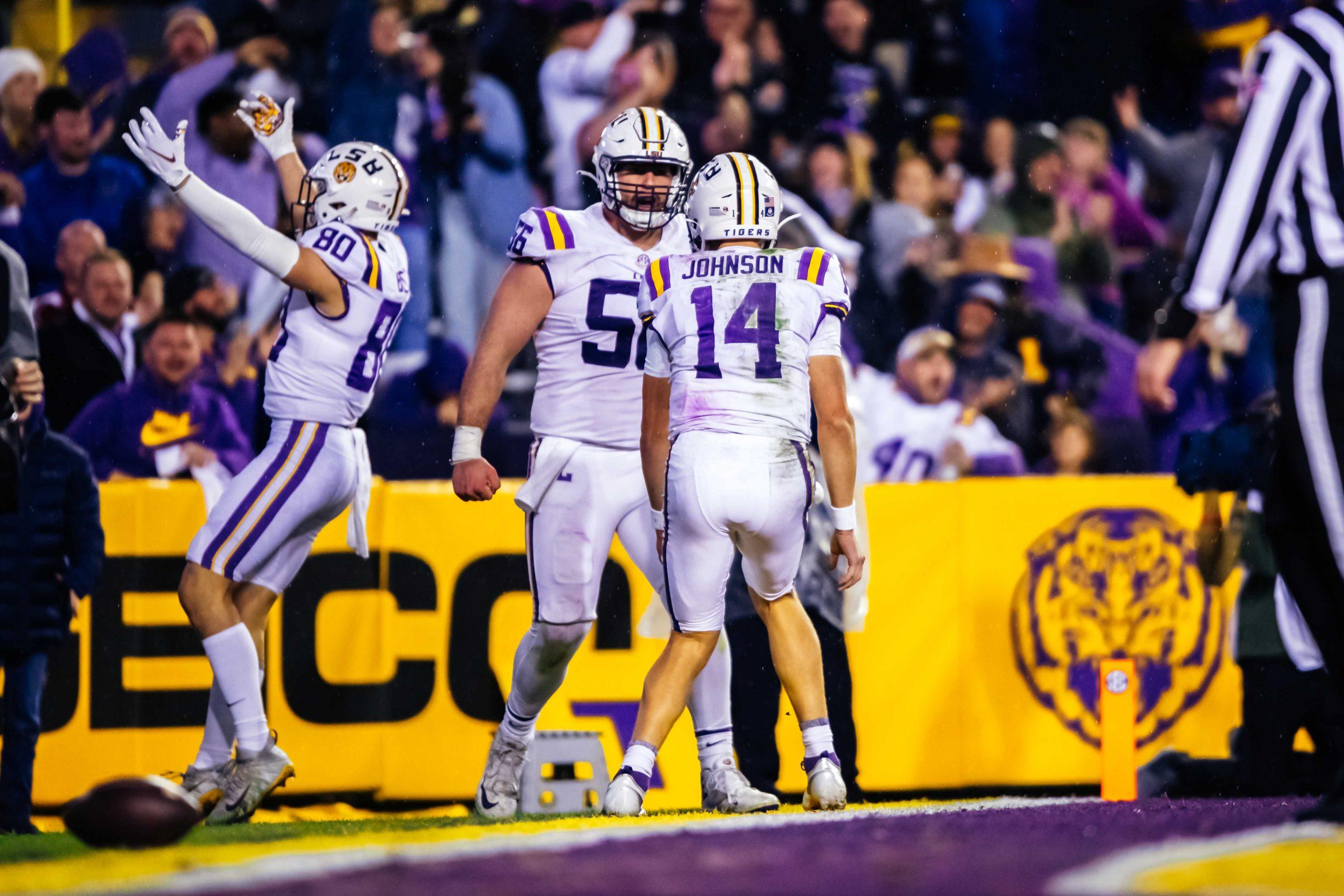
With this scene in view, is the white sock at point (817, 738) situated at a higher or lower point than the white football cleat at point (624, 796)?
higher

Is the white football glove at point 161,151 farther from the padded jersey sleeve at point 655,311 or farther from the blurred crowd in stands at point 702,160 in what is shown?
the blurred crowd in stands at point 702,160

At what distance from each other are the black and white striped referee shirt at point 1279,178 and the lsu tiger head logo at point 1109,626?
287cm

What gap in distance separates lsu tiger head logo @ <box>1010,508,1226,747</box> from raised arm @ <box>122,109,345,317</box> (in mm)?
3097

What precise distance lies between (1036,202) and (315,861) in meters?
6.93

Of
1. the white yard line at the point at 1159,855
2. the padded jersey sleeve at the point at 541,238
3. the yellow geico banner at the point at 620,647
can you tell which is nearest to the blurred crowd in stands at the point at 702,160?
the yellow geico banner at the point at 620,647

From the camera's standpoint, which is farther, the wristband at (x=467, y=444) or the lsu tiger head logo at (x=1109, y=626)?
the lsu tiger head logo at (x=1109, y=626)

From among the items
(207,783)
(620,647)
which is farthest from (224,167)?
(207,783)

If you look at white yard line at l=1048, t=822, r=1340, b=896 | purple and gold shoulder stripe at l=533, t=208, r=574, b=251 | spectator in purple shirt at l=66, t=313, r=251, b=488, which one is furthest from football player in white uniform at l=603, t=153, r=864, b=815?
spectator in purple shirt at l=66, t=313, r=251, b=488

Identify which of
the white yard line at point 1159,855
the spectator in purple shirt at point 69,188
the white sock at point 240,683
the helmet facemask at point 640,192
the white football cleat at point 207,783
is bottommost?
the white football cleat at point 207,783

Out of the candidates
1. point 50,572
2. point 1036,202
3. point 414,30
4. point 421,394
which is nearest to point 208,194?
point 50,572

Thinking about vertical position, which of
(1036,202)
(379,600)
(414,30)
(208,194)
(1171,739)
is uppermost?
(414,30)

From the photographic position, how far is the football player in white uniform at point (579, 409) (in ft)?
16.5

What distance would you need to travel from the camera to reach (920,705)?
631 centimetres

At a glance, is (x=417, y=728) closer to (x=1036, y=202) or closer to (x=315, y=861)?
(x=315, y=861)
